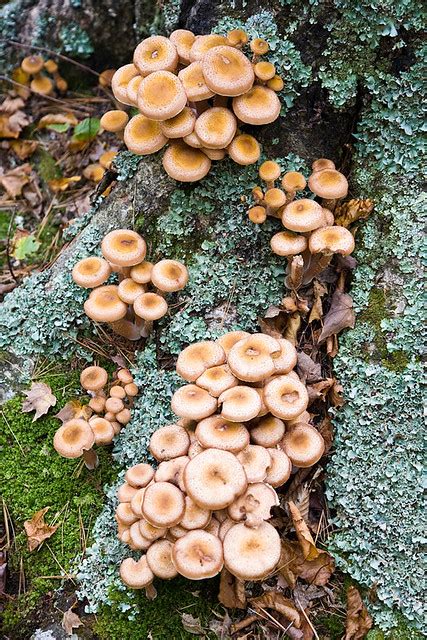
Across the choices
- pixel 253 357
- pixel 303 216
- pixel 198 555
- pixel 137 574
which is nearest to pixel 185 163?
pixel 303 216

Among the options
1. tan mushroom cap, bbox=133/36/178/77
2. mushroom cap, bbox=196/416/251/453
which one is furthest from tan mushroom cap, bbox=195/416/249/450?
tan mushroom cap, bbox=133/36/178/77

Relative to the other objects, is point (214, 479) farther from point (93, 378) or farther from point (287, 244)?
point (287, 244)

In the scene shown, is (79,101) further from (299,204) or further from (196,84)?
(299,204)

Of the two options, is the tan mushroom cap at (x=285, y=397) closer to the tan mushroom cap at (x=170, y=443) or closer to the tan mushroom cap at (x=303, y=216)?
the tan mushroom cap at (x=170, y=443)

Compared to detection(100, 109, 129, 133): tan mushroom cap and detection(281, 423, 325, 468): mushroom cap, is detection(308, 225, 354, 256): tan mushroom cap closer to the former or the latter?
detection(281, 423, 325, 468): mushroom cap

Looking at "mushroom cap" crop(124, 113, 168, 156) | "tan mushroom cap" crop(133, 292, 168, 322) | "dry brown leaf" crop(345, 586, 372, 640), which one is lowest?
"dry brown leaf" crop(345, 586, 372, 640)

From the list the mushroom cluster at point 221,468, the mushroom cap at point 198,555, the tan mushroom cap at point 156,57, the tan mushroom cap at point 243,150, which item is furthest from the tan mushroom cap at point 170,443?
the tan mushroom cap at point 156,57
